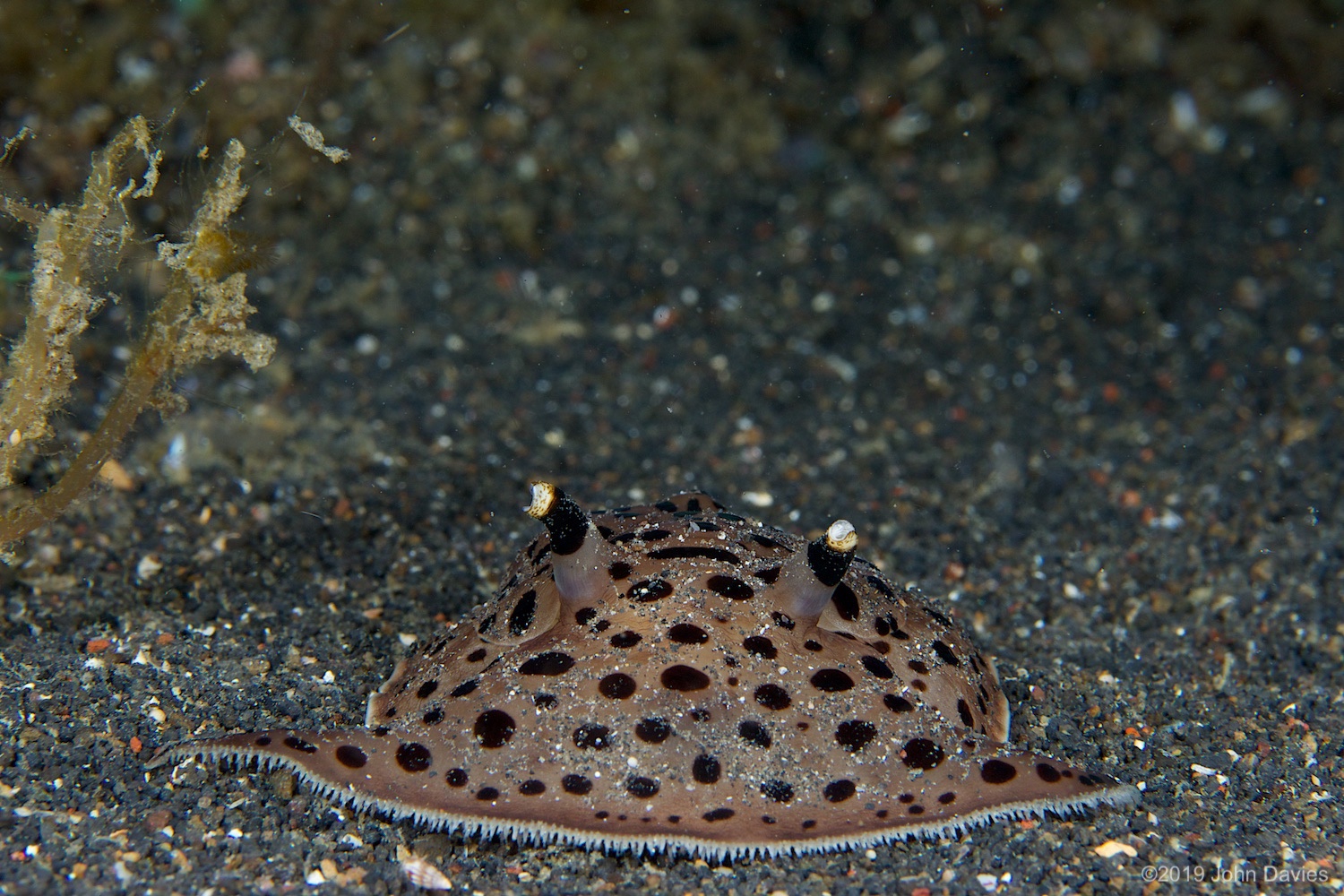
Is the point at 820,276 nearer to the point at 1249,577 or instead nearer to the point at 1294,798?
the point at 1249,577

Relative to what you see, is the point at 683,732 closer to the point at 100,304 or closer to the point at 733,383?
the point at 100,304

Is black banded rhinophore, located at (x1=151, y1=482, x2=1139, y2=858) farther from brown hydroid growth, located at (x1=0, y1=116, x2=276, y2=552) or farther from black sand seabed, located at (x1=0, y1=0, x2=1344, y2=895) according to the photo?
brown hydroid growth, located at (x1=0, y1=116, x2=276, y2=552)

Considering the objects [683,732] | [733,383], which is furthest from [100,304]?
[733,383]

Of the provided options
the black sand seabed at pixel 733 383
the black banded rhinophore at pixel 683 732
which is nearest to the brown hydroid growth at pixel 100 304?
the black sand seabed at pixel 733 383

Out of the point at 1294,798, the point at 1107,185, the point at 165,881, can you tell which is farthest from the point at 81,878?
the point at 1107,185

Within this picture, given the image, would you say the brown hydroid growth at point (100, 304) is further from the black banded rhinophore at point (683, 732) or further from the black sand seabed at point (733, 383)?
the black banded rhinophore at point (683, 732)
